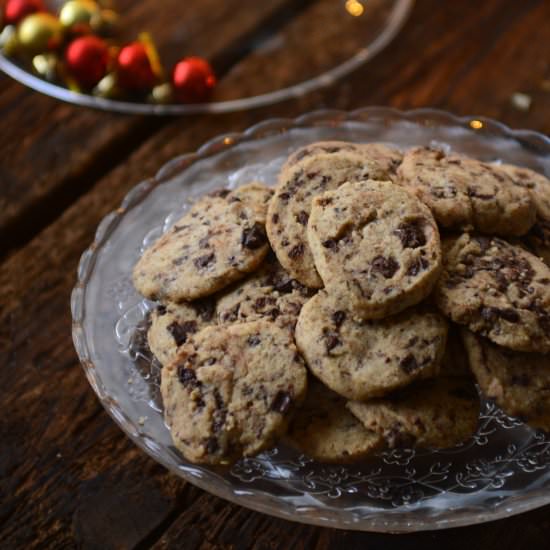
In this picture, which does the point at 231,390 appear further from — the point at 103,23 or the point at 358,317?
the point at 103,23

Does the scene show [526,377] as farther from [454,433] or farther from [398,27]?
[398,27]

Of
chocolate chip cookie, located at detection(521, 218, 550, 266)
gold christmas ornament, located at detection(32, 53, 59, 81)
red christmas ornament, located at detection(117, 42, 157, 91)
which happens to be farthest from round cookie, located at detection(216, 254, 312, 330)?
gold christmas ornament, located at detection(32, 53, 59, 81)

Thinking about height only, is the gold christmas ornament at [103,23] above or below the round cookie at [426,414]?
above

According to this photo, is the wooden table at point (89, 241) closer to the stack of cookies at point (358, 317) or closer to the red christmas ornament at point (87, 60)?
the red christmas ornament at point (87, 60)

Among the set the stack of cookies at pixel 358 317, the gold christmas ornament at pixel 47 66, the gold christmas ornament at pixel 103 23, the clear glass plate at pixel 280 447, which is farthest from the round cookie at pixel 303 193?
the gold christmas ornament at pixel 103 23

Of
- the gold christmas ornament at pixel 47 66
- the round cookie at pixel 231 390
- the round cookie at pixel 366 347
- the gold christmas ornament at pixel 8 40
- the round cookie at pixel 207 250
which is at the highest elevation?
the gold christmas ornament at pixel 8 40

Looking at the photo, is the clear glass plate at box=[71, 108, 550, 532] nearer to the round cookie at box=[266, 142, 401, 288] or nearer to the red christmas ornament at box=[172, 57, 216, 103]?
the round cookie at box=[266, 142, 401, 288]
